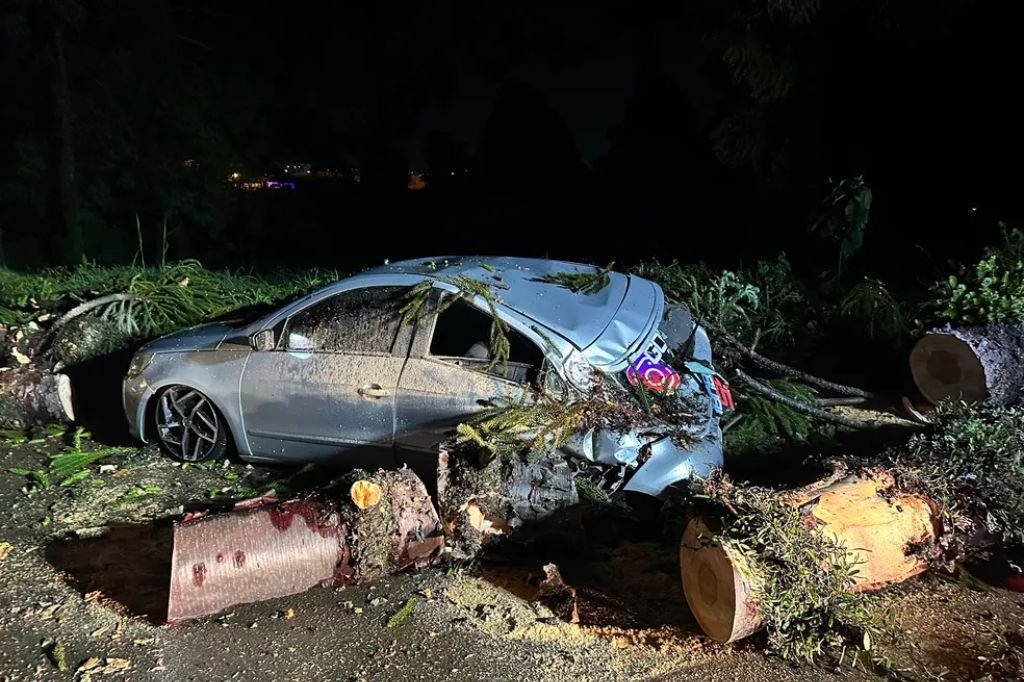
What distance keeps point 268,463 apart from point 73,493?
123 centimetres

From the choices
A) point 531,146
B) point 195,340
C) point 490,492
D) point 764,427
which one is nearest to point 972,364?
point 764,427

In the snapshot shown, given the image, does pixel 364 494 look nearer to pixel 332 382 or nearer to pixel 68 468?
pixel 332 382

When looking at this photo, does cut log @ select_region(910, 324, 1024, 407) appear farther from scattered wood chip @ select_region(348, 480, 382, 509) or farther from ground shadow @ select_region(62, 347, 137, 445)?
ground shadow @ select_region(62, 347, 137, 445)

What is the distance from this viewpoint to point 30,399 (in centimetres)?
615

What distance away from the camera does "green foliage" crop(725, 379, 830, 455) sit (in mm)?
5547

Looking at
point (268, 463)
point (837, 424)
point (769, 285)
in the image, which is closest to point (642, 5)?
point (769, 285)

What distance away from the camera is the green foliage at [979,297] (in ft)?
20.7

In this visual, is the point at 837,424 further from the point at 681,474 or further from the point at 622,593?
the point at 622,593

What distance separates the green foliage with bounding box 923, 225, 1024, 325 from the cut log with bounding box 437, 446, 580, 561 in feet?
14.0

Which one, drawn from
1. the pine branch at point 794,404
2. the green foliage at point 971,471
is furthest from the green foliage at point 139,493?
Answer: the green foliage at point 971,471

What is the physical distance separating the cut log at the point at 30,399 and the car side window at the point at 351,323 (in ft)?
8.55

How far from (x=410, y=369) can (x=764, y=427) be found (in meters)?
2.76

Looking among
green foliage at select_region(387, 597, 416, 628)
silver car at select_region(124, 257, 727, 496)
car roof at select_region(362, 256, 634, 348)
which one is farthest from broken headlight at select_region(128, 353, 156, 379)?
green foliage at select_region(387, 597, 416, 628)

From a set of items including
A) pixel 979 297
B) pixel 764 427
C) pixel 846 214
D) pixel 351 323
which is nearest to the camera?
pixel 351 323
